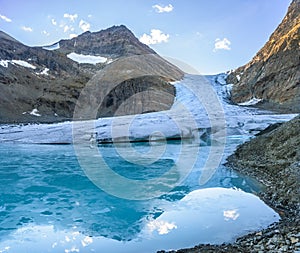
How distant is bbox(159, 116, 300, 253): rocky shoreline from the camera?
524cm

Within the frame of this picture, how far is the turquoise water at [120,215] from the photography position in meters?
6.08

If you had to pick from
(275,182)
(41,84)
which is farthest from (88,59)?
(275,182)

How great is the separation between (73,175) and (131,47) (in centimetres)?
12228

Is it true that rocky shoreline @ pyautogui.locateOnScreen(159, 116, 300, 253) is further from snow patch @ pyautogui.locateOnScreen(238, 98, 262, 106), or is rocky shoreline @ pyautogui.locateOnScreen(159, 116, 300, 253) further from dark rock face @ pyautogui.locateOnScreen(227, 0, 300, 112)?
snow patch @ pyautogui.locateOnScreen(238, 98, 262, 106)

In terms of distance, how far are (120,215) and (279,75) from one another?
49.7 m

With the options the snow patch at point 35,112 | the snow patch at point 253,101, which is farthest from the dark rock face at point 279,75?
the snow patch at point 35,112

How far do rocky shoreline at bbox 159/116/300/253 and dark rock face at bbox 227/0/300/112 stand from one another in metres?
30.3

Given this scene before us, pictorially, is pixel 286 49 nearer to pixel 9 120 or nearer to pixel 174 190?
pixel 9 120

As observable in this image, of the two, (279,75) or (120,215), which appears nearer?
(120,215)

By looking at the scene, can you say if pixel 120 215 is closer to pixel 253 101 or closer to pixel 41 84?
pixel 253 101

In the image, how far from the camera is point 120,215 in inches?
308

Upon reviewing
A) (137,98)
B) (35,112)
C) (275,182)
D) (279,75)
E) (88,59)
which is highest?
(88,59)

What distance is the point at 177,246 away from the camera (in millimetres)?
5742

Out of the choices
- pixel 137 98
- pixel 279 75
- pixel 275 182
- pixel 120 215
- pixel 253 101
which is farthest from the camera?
pixel 137 98
